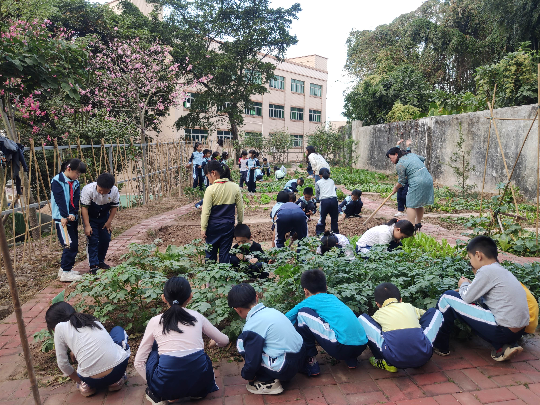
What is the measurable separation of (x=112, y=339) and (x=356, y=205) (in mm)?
6973

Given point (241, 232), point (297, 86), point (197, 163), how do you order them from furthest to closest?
point (297, 86) < point (197, 163) < point (241, 232)

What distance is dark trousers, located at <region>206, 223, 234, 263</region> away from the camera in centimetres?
497

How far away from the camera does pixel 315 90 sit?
143 ft

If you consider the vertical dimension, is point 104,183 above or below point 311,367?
above

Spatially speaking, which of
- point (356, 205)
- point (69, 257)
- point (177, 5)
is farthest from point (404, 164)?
point (177, 5)

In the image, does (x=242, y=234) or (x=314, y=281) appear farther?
(x=242, y=234)

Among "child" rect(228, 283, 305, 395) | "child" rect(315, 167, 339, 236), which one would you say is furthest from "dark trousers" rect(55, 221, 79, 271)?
"child" rect(315, 167, 339, 236)

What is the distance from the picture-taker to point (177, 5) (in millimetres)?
20500

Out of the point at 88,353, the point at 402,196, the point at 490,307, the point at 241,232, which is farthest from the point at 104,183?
the point at 402,196

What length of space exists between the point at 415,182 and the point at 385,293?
4.50 meters

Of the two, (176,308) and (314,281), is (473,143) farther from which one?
(176,308)

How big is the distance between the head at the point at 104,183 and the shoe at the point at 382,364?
3.99 m

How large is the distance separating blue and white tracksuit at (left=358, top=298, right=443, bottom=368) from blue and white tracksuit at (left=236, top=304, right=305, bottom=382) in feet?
2.24

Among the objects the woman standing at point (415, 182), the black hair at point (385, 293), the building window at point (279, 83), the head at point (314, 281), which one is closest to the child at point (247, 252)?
the head at point (314, 281)
